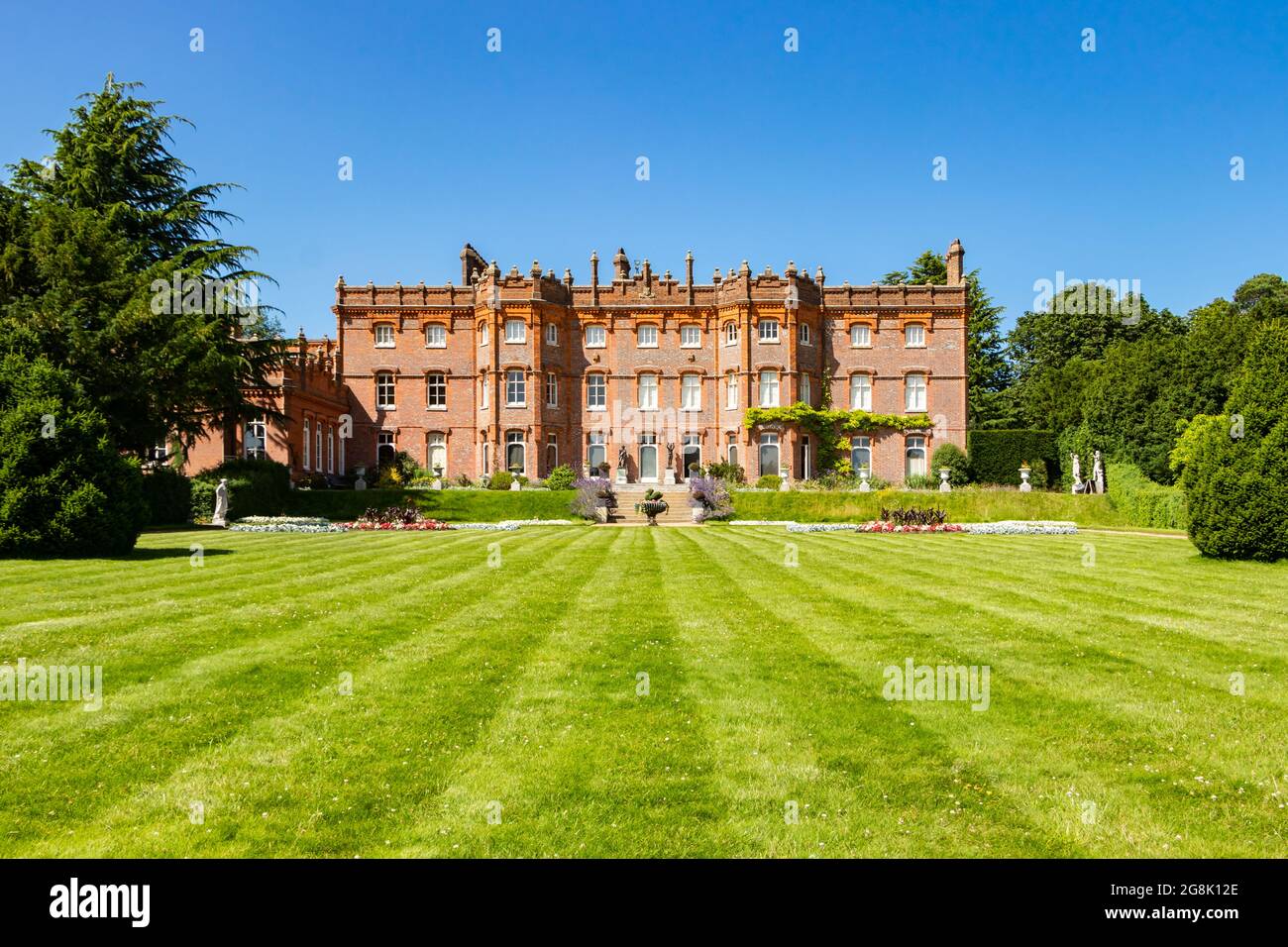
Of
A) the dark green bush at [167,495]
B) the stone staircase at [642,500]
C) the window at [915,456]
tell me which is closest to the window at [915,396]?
the window at [915,456]

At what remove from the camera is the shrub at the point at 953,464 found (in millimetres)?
40750

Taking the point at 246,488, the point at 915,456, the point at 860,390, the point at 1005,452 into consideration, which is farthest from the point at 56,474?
the point at 1005,452

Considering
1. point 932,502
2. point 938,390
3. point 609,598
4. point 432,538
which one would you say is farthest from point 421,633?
point 938,390

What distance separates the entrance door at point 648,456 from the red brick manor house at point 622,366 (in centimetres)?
6

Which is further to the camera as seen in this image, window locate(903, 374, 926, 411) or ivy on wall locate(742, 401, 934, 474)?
window locate(903, 374, 926, 411)

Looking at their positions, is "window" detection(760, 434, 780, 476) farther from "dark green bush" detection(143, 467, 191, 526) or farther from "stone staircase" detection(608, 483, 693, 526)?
"dark green bush" detection(143, 467, 191, 526)

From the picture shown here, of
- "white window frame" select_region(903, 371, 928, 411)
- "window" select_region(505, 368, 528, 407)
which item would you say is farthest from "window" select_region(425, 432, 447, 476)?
"white window frame" select_region(903, 371, 928, 411)

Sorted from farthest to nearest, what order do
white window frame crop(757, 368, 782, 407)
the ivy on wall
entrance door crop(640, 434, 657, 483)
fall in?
1. entrance door crop(640, 434, 657, 483)
2. the ivy on wall
3. white window frame crop(757, 368, 782, 407)

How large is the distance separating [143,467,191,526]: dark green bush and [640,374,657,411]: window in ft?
76.1

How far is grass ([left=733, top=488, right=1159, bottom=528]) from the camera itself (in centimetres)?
3052

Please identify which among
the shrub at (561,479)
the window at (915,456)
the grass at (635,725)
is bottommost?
the grass at (635,725)

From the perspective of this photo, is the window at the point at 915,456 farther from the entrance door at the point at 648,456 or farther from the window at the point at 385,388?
the window at the point at 385,388

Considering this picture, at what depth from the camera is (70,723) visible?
514cm

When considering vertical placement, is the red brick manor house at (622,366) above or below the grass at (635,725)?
above
